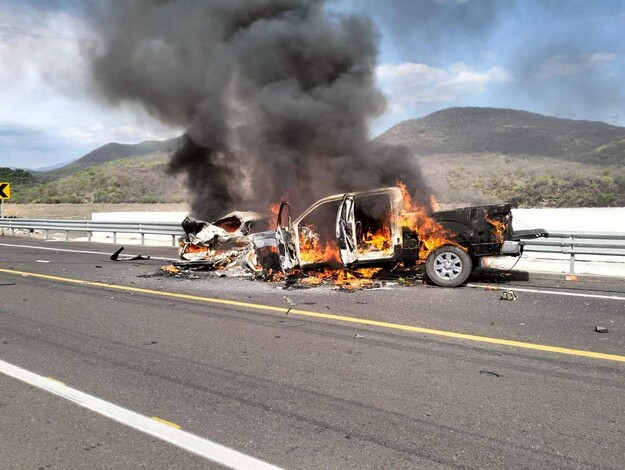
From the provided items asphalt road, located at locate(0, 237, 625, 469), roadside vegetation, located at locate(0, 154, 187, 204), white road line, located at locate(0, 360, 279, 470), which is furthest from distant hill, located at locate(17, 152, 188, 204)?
white road line, located at locate(0, 360, 279, 470)

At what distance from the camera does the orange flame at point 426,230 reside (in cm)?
843

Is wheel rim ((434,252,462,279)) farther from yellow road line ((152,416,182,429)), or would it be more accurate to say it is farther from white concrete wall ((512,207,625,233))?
white concrete wall ((512,207,625,233))

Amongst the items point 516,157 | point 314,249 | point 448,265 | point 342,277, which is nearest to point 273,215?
point 314,249

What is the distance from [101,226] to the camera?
1808 cm

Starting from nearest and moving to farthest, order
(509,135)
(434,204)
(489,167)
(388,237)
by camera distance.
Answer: (388,237) < (434,204) < (489,167) < (509,135)

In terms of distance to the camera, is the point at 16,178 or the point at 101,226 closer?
the point at 101,226

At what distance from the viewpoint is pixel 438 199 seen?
971 cm

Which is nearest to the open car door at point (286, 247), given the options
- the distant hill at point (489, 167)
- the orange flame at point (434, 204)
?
the orange flame at point (434, 204)

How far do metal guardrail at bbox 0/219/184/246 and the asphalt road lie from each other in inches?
321

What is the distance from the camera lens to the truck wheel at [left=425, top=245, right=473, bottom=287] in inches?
325

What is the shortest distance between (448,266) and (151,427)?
613 cm

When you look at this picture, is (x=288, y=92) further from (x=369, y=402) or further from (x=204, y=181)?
(x=369, y=402)

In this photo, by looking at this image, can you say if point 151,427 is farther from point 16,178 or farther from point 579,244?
point 16,178

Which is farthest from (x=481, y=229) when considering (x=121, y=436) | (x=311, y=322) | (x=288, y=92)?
(x=288, y=92)
